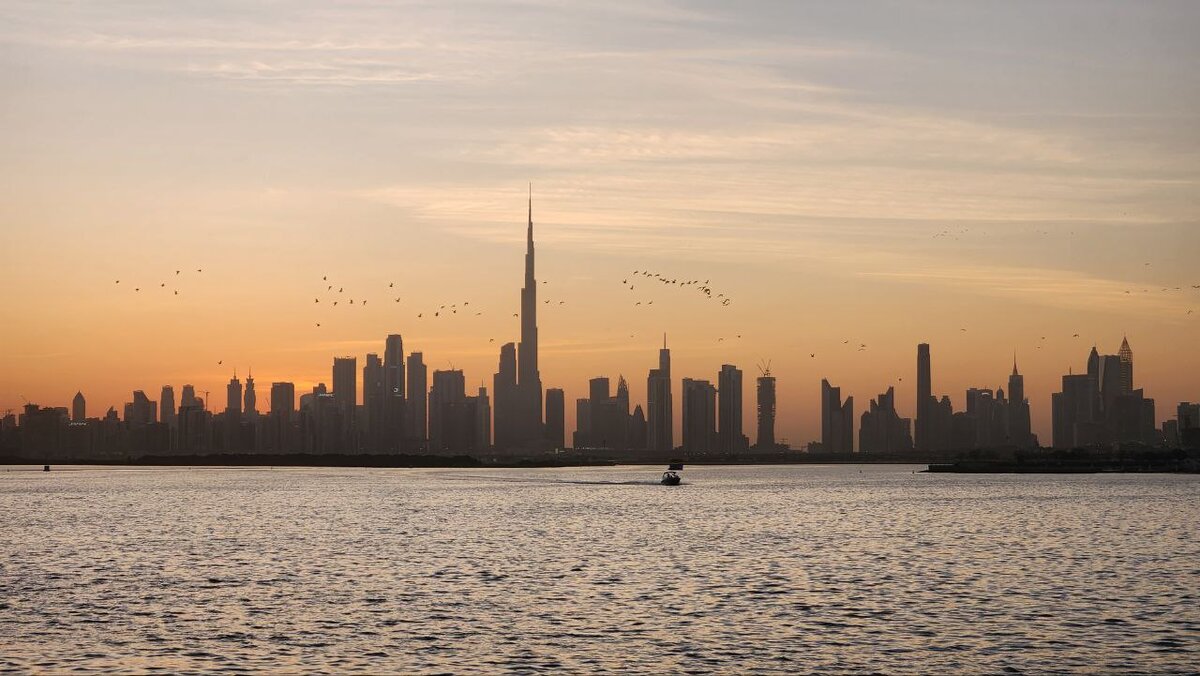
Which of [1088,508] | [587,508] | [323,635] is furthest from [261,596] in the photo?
[1088,508]

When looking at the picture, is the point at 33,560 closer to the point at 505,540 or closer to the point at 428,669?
the point at 505,540

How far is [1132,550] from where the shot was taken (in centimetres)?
10406

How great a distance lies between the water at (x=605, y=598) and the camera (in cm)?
5194

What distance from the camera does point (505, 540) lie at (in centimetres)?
11738

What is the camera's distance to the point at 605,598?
7088 cm

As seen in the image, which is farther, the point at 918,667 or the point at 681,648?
the point at 681,648

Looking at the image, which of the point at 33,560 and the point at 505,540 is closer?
the point at 33,560

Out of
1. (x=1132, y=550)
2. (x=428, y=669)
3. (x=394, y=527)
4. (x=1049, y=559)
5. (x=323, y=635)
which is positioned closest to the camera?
(x=428, y=669)

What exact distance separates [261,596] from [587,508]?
4480 inches

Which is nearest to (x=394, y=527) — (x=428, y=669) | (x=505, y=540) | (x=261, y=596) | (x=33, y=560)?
(x=505, y=540)

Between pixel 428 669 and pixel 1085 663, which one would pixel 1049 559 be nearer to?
pixel 1085 663

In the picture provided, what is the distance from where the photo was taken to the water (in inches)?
2045

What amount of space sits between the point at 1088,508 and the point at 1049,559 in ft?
303

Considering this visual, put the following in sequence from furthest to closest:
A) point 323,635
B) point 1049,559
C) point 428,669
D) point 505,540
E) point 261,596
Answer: point 505,540, point 1049,559, point 261,596, point 323,635, point 428,669
